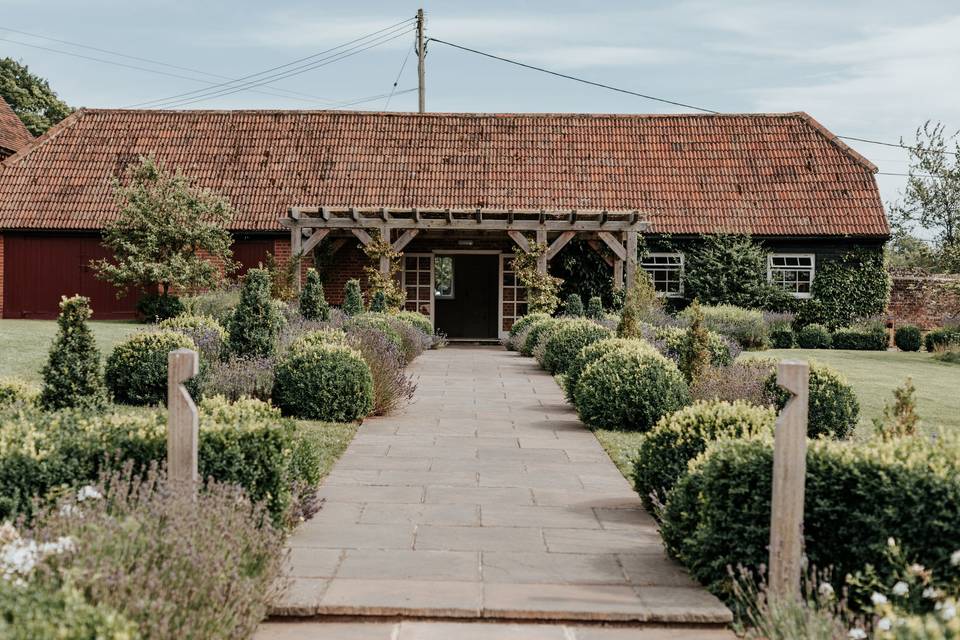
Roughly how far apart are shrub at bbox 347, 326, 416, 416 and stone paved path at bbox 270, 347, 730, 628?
639 mm

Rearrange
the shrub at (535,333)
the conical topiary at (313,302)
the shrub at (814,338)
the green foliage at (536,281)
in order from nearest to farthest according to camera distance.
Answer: the conical topiary at (313,302)
the shrub at (535,333)
the green foliage at (536,281)
the shrub at (814,338)

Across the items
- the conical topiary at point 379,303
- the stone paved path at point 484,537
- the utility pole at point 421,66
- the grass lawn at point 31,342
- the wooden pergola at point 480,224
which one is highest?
the utility pole at point 421,66

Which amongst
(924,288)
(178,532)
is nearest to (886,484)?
(178,532)

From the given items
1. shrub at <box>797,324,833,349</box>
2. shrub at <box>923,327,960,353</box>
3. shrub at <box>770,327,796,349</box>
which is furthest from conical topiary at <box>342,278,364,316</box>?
shrub at <box>923,327,960,353</box>

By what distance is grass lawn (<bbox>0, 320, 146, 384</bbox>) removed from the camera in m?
11.8

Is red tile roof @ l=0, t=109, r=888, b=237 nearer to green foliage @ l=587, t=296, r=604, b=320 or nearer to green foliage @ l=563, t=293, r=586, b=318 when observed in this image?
green foliage @ l=563, t=293, r=586, b=318

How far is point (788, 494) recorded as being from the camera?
4090 mm

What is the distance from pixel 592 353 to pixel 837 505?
6.83 metres

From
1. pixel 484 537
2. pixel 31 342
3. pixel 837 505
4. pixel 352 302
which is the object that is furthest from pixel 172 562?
pixel 352 302

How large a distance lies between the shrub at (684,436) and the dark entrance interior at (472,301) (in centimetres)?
1919

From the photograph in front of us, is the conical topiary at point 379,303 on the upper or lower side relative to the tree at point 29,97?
lower

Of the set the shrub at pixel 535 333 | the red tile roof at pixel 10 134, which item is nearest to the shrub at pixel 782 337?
the shrub at pixel 535 333

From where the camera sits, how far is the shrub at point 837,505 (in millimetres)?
3910

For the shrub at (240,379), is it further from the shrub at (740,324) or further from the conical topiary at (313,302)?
the shrub at (740,324)
